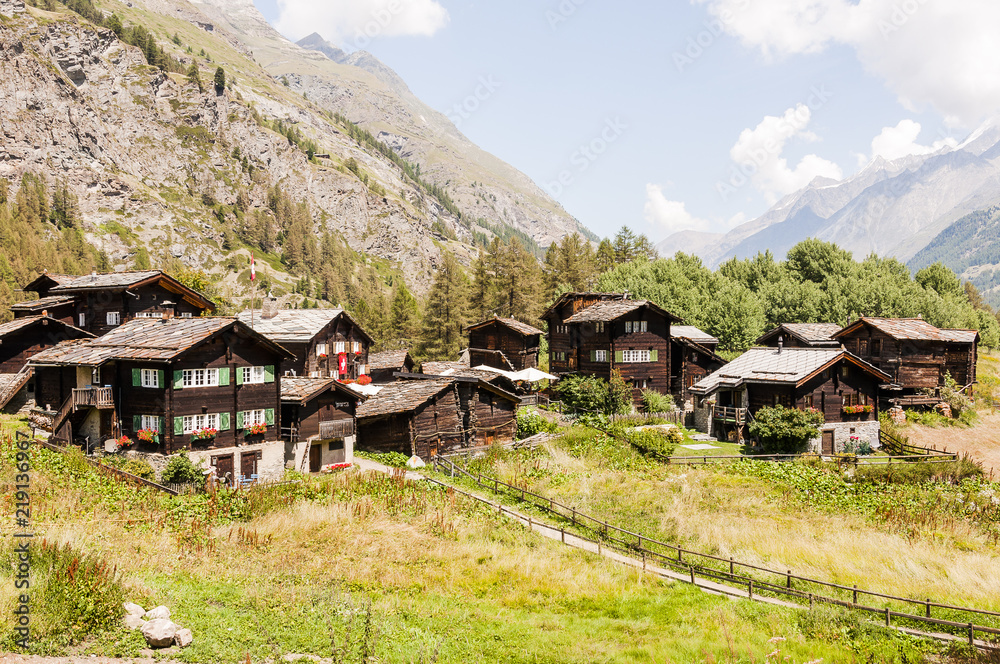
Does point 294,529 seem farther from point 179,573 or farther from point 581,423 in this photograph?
point 581,423

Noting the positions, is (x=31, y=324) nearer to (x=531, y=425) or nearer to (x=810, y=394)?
(x=531, y=425)

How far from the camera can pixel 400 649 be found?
14.3 metres

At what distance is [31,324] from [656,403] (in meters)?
48.6

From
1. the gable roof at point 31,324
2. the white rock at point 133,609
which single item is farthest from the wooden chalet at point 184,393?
the white rock at point 133,609

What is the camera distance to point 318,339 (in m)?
57.8

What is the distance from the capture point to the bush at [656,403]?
52906 millimetres

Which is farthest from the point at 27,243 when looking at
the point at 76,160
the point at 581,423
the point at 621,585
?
the point at 621,585

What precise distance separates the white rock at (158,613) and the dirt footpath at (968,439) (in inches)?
1911

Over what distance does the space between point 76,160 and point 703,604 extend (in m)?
195

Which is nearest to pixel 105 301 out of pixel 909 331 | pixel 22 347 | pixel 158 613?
pixel 22 347

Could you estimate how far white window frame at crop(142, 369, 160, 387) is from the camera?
103 feet

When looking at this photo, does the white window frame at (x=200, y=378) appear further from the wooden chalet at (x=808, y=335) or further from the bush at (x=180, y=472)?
the wooden chalet at (x=808, y=335)

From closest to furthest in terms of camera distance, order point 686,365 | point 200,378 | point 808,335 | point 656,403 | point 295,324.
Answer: point 200,378 < point 656,403 < point 295,324 < point 686,365 < point 808,335

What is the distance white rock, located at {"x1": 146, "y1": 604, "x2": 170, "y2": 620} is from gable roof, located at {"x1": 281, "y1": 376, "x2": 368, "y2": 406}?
22244mm
